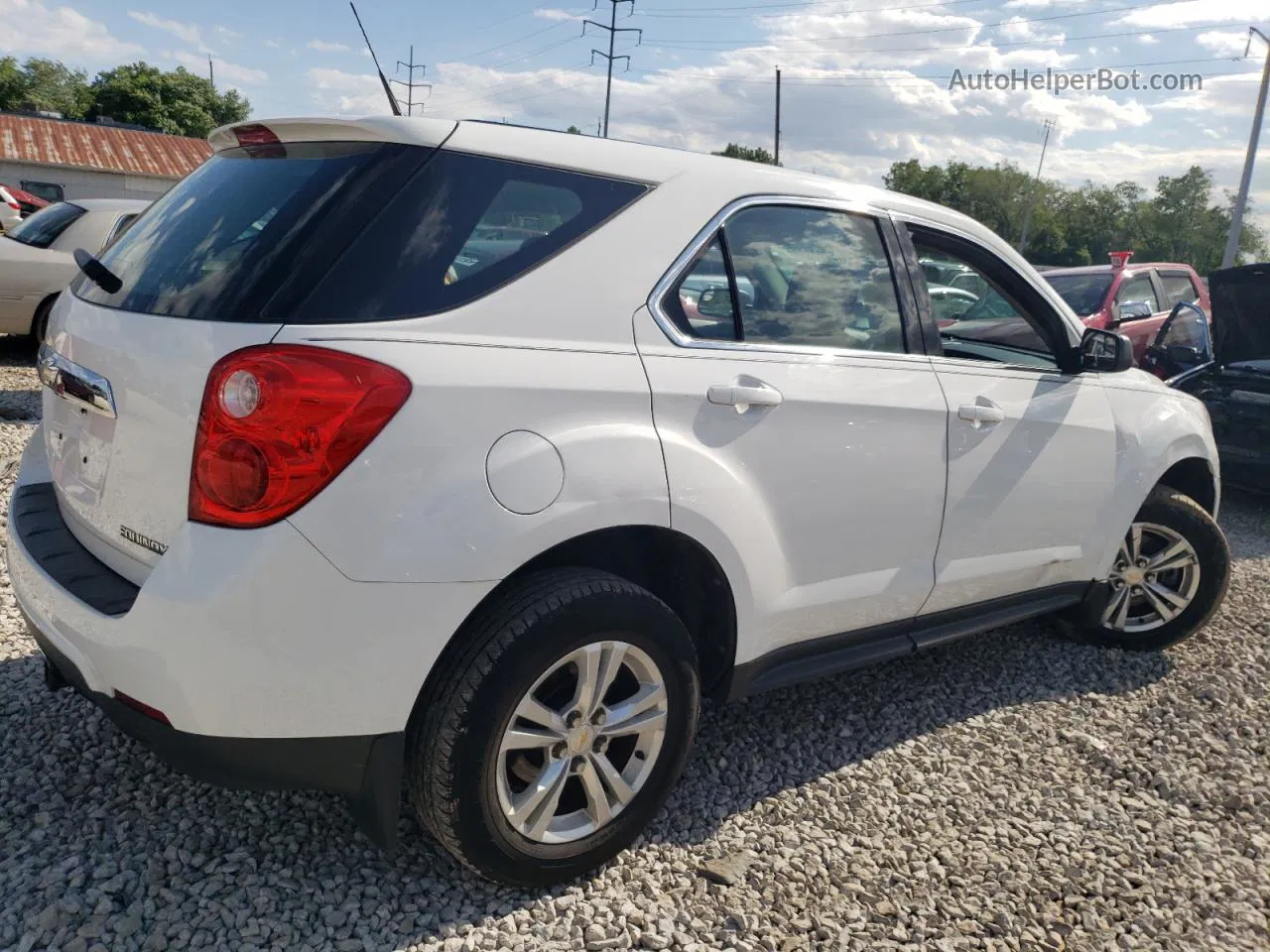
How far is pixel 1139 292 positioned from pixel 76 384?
9950 mm

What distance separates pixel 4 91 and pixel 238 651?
96.4 meters

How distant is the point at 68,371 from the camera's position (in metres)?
2.41

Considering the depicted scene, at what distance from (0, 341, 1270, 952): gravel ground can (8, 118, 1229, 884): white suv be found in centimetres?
24

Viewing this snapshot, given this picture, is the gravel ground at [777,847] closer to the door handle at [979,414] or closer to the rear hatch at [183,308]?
the rear hatch at [183,308]

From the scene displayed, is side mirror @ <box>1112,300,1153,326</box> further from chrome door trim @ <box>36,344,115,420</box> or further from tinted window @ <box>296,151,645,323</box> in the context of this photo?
chrome door trim @ <box>36,344,115,420</box>

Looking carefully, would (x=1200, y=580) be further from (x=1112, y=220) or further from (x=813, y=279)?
(x=1112, y=220)

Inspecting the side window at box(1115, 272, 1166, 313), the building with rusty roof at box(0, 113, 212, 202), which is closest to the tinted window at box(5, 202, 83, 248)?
the side window at box(1115, 272, 1166, 313)

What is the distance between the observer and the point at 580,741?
2385mm

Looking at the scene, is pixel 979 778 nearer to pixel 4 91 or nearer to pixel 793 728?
pixel 793 728

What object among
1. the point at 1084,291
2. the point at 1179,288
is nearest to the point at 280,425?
the point at 1084,291

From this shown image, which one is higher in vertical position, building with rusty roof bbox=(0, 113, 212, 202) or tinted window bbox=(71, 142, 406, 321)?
building with rusty roof bbox=(0, 113, 212, 202)

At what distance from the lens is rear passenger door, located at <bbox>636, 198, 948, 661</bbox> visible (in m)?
2.46

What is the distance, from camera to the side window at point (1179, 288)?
10398mm

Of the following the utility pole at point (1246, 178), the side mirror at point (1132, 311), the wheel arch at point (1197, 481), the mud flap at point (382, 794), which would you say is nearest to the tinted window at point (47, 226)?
the mud flap at point (382, 794)
